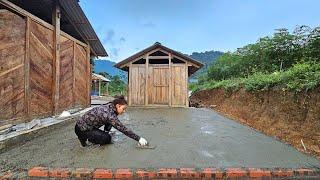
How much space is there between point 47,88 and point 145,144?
4.69 metres

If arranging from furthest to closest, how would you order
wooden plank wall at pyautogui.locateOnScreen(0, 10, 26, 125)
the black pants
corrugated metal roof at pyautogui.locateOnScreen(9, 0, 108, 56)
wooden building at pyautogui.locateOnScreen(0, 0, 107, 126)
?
corrugated metal roof at pyautogui.locateOnScreen(9, 0, 108, 56), wooden building at pyautogui.locateOnScreen(0, 0, 107, 126), wooden plank wall at pyautogui.locateOnScreen(0, 10, 26, 125), the black pants

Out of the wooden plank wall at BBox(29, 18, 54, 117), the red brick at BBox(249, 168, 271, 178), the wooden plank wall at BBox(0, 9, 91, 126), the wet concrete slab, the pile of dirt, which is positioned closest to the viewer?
the red brick at BBox(249, 168, 271, 178)

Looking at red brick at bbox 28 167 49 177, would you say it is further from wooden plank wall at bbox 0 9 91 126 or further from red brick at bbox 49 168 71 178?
wooden plank wall at bbox 0 9 91 126

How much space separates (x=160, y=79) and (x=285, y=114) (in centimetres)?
713

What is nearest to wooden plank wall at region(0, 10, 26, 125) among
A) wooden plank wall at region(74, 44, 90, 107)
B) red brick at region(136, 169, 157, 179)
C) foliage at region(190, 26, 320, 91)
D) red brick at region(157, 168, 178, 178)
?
red brick at region(136, 169, 157, 179)

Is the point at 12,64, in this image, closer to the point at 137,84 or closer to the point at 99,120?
the point at 99,120

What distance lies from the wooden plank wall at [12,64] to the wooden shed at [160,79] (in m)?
10.7

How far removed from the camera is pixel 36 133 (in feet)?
24.0

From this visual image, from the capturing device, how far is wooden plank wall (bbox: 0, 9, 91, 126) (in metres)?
6.87

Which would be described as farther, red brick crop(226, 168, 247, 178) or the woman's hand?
the woman's hand

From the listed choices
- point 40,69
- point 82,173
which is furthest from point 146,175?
point 40,69

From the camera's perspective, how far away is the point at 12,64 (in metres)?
7.10

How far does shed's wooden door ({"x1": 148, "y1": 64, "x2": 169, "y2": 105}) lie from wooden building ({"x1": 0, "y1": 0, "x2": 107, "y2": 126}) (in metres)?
4.61

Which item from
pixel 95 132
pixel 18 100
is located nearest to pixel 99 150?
pixel 95 132
